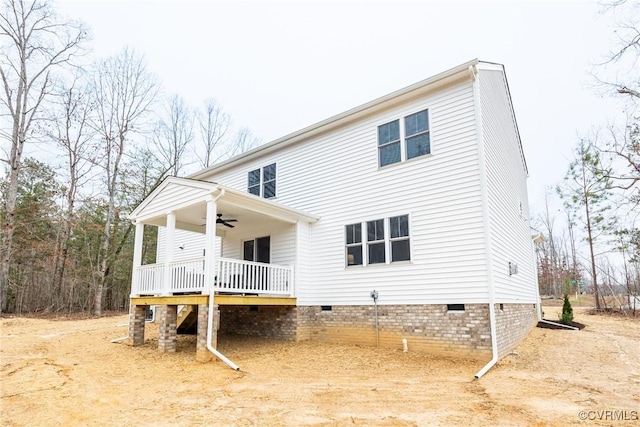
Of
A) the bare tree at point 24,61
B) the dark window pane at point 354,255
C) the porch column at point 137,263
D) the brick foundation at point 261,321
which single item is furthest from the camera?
the bare tree at point 24,61

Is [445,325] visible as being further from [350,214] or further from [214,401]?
[214,401]

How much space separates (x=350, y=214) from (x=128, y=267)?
21.7 meters

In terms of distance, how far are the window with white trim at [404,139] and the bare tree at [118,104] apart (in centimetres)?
1793

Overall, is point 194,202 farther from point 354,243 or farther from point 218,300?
point 354,243

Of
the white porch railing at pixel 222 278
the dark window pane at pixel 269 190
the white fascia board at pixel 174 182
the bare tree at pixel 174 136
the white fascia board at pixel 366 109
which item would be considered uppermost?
the bare tree at pixel 174 136

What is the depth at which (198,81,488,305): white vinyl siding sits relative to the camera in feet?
28.1

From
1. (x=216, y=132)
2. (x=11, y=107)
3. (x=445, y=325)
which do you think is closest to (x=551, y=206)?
(x=216, y=132)

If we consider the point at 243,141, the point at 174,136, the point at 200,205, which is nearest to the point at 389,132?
the point at 200,205

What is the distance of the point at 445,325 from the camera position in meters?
8.46

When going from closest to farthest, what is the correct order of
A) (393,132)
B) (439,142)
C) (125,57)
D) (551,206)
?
(439,142), (393,132), (125,57), (551,206)

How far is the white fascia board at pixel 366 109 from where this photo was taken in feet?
29.5

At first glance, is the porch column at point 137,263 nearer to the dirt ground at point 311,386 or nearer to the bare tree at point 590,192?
the dirt ground at point 311,386

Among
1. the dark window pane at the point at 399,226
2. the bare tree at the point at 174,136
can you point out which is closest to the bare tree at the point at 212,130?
the bare tree at the point at 174,136

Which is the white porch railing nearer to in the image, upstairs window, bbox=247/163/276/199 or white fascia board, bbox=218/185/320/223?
white fascia board, bbox=218/185/320/223
